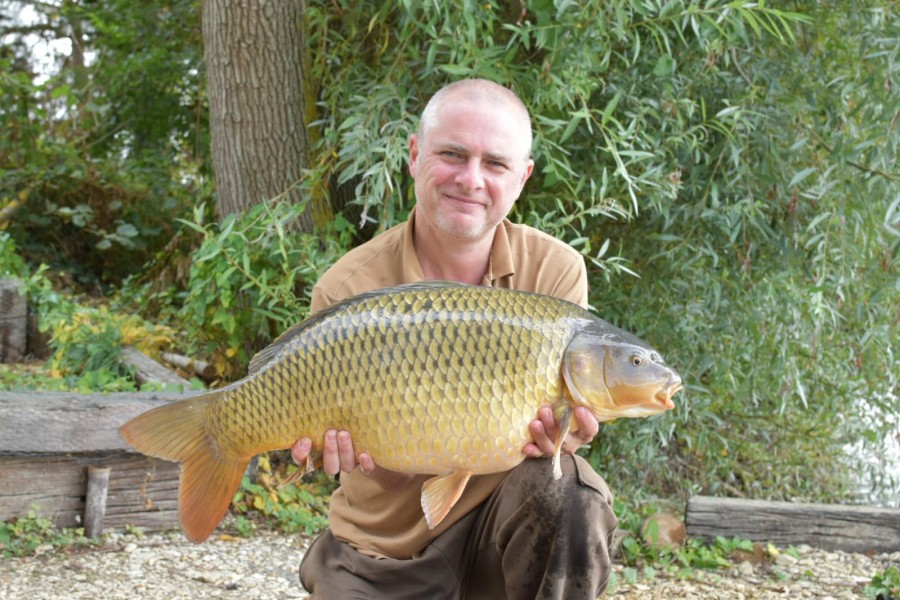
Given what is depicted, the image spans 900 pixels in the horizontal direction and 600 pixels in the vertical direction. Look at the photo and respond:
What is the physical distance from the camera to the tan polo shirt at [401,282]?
185 cm

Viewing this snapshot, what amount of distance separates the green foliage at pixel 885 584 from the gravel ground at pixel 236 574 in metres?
0.03

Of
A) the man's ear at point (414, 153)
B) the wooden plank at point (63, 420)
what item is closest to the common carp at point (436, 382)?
the man's ear at point (414, 153)

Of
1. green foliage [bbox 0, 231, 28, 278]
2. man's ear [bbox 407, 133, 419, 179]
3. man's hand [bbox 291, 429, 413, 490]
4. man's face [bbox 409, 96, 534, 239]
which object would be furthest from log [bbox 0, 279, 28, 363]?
man's hand [bbox 291, 429, 413, 490]

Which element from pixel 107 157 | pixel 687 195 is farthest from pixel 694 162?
pixel 107 157

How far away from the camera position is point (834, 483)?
11.6 feet

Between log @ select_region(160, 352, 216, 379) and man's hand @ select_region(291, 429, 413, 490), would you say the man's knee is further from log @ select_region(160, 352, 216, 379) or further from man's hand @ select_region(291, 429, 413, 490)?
log @ select_region(160, 352, 216, 379)

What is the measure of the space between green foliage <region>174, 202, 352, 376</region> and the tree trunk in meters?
0.16

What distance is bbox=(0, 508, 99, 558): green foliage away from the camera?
2.50m

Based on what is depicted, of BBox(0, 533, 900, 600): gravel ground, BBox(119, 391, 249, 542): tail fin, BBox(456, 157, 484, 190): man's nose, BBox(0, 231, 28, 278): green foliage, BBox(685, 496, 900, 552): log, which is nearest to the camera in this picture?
BBox(119, 391, 249, 542): tail fin

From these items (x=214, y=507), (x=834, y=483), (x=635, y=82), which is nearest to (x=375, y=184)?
(x=635, y=82)

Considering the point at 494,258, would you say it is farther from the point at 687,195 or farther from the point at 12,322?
the point at 12,322

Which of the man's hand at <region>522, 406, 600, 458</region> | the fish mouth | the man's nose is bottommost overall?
the man's hand at <region>522, 406, 600, 458</region>

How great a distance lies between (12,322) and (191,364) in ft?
3.24

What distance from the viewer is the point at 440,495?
1609 mm
